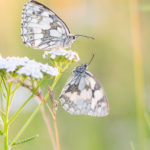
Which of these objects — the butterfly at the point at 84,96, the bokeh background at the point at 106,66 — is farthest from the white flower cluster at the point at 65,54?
the bokeh background at the point at 106,66

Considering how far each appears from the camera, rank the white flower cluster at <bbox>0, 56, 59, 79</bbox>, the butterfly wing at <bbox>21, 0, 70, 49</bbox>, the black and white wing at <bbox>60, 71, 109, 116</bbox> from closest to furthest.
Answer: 1. the white flower cluster at <bbox>0, 56, 59, 79</bbox>
2. the black and white wing at <bbox>60, 71, 109, 116</bbox>
3. the butterfly wing at <bbox>21, 0, 70, 49</bbox>

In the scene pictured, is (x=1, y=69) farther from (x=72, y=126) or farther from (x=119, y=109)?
(x=119, y=109)

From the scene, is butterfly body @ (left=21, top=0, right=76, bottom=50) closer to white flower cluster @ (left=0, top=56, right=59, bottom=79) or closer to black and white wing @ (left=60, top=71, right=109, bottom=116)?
black and white wing @ (left=60, top=71, right=109, bottom=116)

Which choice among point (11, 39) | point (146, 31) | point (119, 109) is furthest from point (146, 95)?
point (11, 39)

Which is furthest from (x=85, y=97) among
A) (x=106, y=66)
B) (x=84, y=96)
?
(x=106, y=66)

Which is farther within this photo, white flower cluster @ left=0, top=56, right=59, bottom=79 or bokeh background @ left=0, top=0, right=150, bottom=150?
bokeh background @ left=0, top=0, right=150, bottom=150

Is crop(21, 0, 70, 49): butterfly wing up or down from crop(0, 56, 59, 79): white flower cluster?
up

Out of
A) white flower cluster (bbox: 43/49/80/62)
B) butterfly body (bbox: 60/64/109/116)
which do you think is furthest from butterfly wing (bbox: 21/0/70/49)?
butterfly body (bbox: 60/64/109/116)
